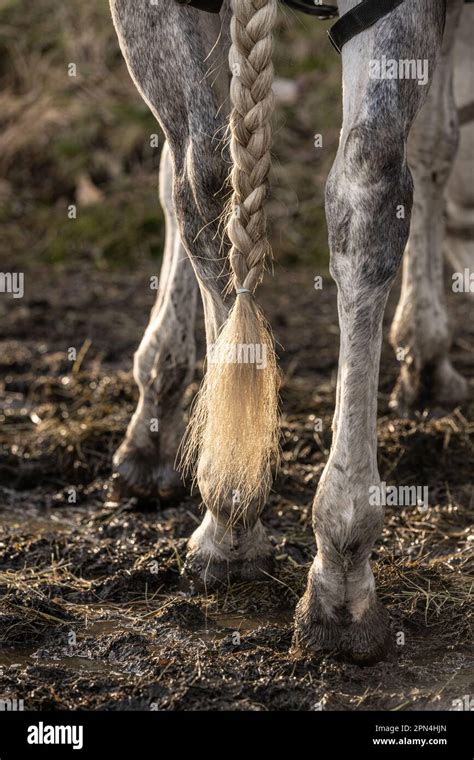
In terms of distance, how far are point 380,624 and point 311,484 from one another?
1.24m

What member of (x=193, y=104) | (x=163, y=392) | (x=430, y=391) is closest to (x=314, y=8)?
(x=193, y=104)

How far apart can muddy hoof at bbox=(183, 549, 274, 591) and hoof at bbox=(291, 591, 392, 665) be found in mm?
413

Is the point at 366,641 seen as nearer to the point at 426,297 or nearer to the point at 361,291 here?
the point at 361,291

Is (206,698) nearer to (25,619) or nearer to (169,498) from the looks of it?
(25,619)

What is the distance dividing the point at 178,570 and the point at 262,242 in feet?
3.76

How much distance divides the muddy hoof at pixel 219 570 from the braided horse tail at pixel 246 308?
1.16ft

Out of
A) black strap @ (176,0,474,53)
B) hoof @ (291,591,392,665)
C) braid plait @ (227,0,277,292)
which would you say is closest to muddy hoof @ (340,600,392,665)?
hoof @ (291,591,392,665)

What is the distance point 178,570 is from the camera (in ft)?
11.6

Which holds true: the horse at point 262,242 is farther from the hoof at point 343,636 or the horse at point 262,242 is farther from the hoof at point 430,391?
the hoof at point 430,391

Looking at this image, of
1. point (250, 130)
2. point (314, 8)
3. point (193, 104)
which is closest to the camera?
point (250, 130)

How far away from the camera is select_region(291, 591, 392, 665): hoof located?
2.96 metres

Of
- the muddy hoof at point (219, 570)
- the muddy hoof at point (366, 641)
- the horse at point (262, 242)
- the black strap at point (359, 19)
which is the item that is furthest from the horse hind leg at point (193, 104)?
the muddy hoof at point (366, 641)

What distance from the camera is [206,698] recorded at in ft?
9.08

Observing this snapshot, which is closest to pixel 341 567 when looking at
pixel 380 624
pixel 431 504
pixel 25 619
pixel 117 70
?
pixel 380 624
